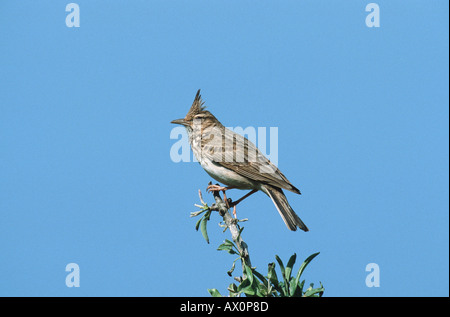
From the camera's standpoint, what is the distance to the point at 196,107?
23.6 ft

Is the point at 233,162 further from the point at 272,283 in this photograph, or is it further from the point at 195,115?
the point at 272,283

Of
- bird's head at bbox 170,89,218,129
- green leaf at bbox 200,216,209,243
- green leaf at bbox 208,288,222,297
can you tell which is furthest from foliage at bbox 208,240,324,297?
bird's head at bbox 170,89,218,129

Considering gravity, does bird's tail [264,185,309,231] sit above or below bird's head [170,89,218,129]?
below

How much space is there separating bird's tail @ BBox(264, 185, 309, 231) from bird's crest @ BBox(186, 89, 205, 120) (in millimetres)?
1728

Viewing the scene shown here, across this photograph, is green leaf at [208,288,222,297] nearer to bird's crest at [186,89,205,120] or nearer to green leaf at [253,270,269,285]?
green leaf at [253,270,269,285]

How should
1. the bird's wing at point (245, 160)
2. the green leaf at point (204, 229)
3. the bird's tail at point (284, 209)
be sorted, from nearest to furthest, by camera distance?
the green leaf at point (204, 229), the bird's tail at point (284, 209), the bird's wing at point (245, 160)

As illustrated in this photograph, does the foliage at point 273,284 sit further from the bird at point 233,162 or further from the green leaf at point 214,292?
the bird at point 233,162

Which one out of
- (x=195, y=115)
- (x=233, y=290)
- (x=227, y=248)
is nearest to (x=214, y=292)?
(x=233, y=290)

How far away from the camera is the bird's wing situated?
5.97 m

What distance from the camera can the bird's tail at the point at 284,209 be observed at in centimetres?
532

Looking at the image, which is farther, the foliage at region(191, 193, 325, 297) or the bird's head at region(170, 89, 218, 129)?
the bird's head at region(170, 89, 218, 129)

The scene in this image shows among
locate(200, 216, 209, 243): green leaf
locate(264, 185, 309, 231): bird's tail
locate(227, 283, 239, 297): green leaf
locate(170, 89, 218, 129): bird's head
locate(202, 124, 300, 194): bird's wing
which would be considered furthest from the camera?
locate(170, 89, 218, 129): bird's head

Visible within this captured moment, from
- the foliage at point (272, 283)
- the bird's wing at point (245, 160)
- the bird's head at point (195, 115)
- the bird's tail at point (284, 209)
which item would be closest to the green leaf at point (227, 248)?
the foliage at point (272, 283)
